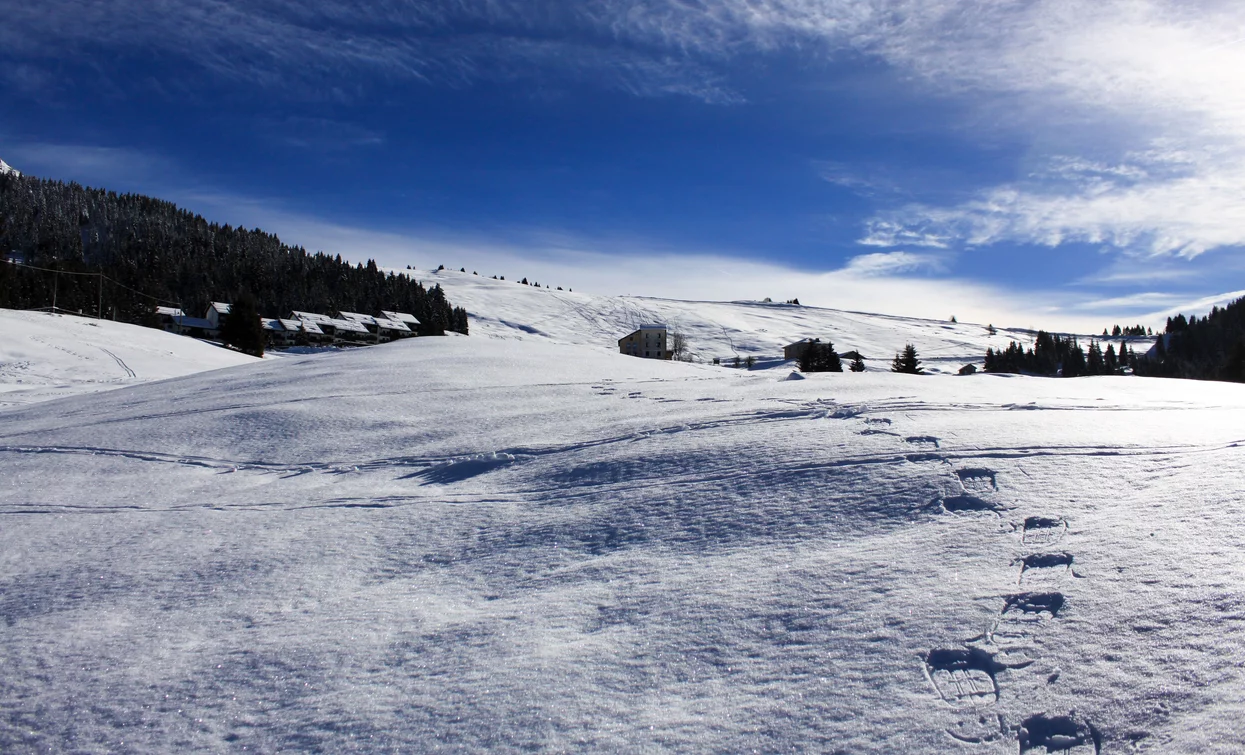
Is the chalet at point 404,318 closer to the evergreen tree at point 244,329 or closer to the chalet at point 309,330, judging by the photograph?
the chalet at point 309,330

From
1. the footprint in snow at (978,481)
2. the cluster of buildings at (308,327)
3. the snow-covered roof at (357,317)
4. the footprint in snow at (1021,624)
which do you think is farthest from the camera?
the snow-covered roof at (357,317)

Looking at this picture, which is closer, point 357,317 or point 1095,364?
point 1095,364

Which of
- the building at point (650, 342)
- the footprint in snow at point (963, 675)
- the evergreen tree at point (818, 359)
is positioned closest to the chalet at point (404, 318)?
the building at point (650, 342)

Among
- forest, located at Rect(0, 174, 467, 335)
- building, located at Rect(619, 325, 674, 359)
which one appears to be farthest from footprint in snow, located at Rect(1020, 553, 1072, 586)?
building, located at Rect(619, 325, 674, 359)

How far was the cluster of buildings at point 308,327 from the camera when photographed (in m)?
83.9

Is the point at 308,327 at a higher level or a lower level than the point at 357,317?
lower

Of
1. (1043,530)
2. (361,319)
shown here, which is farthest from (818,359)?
(361,319)

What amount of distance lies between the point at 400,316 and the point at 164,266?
1449 inches

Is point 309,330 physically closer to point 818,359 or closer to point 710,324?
point 818,359

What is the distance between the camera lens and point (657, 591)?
12.1 feet

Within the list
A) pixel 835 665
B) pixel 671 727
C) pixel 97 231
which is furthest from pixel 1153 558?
pixel 97 231

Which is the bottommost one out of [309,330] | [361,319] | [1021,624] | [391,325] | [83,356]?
[1021,624]

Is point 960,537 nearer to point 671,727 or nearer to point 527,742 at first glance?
point 671,727

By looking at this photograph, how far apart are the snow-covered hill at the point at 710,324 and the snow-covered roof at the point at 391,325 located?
58.0 feet
